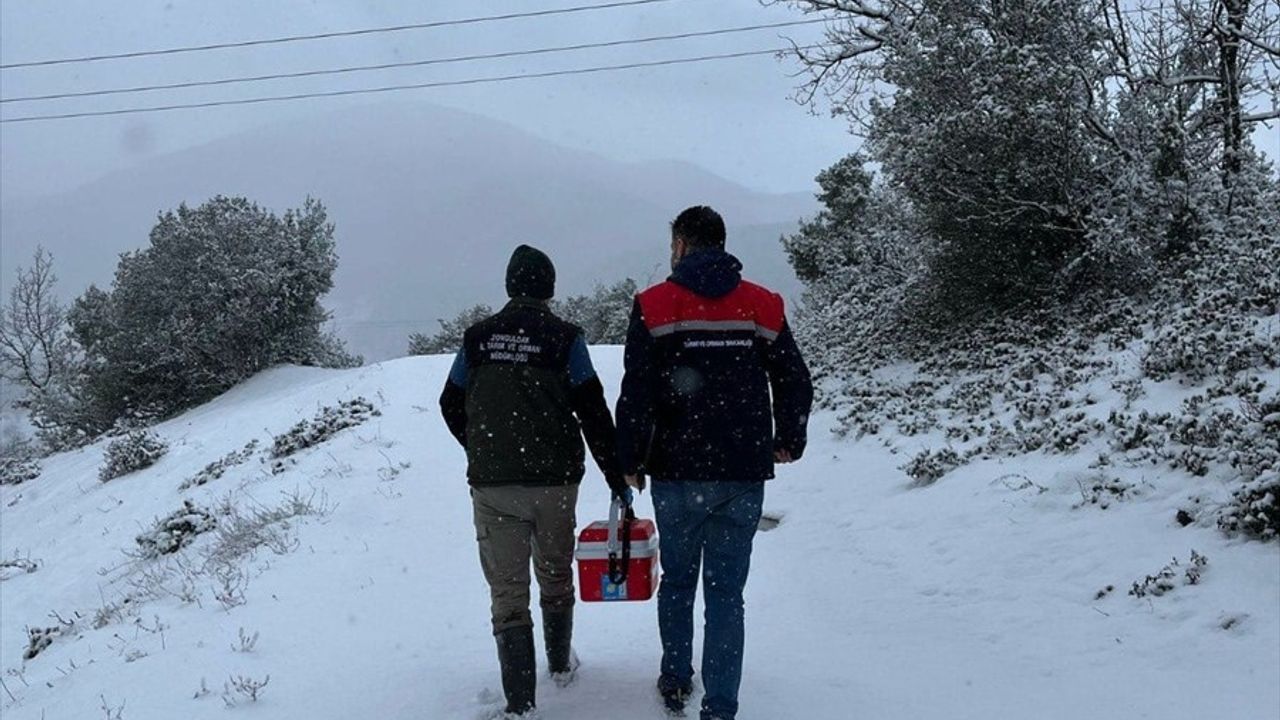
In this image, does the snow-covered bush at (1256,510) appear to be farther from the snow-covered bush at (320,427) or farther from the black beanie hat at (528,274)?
the snow-covered bush at (320,427)

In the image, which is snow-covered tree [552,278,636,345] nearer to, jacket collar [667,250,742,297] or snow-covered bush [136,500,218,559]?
snow-covered bush [136,500,218,559]

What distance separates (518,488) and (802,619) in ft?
9.28

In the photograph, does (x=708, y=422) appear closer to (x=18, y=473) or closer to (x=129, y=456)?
(x=129, y=456)

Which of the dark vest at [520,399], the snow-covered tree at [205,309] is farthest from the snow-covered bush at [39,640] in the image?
the snow-covered tree at [205,309]

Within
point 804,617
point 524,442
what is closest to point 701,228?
point 524,442

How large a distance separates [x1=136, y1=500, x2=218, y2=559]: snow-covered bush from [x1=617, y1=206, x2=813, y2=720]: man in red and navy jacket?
784 centimetres

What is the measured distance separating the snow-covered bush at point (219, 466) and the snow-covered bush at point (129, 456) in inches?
88.7

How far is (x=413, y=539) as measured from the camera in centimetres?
800

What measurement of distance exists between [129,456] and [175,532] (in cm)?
665

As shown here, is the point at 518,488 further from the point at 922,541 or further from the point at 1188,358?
the point at 1188,358

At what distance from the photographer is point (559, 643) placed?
4379mm

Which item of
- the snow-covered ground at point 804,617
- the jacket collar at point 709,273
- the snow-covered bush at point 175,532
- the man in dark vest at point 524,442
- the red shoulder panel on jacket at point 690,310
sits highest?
the jacket collar at point 709,273

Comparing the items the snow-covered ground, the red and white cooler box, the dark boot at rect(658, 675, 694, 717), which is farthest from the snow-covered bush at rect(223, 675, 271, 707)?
the dark boot at rect(658, 675, 694, 717)

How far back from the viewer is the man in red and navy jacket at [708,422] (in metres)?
3.68
